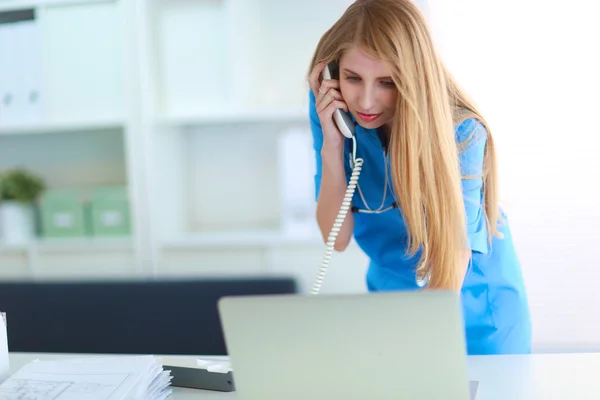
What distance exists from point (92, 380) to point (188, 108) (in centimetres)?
171

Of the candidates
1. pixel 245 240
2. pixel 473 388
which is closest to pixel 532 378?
pixel 473 388

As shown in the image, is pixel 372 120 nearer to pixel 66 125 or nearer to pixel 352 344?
pixel 352 344

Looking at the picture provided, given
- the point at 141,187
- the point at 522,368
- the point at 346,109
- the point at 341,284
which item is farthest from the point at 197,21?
the point at 522,368

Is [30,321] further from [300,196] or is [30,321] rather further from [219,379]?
[219,379]

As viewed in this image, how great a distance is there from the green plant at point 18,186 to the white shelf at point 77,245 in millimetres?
206

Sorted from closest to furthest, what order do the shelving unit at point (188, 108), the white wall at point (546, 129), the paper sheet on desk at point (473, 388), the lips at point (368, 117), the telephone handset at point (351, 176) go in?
the paper sheet on desk at point (473, 388)
the lips at point (368, 117)
the telephone handset at point (351, 176)
the white wall at point (546, 129)
the shelving unit at point (188, 108)

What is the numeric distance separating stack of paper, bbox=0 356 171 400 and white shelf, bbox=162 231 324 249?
4.31ft

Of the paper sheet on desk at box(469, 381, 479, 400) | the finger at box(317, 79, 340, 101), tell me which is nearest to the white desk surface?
the paper sheet on desk at box(469, 381, 479, 400)

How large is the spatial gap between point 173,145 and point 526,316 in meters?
1.70

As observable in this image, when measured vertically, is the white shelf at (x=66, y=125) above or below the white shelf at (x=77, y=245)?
above

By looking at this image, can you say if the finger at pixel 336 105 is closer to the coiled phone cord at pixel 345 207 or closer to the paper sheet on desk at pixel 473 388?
the coiled phone cord at pixel 345 207

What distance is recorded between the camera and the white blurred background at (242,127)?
2.51 m

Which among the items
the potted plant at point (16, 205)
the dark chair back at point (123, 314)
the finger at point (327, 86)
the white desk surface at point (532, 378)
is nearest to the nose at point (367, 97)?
the finger at point (327, 86)

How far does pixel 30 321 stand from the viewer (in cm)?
276
